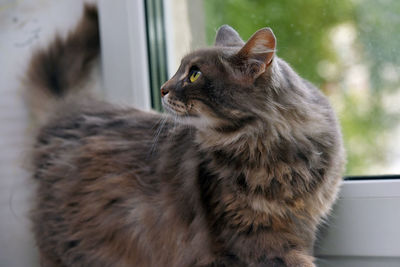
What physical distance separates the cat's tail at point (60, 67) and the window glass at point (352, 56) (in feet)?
1.47

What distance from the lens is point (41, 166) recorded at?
4.31ft

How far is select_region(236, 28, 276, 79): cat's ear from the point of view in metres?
0.94

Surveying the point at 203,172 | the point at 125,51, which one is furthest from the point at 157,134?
the point at 125,51

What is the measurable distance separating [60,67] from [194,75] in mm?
592

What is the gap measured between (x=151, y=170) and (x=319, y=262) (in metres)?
0.50

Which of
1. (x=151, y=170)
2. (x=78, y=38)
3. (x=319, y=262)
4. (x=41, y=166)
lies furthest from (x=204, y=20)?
(x=319, y=262)

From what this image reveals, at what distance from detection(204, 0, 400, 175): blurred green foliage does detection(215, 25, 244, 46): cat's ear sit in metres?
0.22

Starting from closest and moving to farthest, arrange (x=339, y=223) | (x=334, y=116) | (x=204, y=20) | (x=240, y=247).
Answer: (x=240, y=247) → (x=334, y=116) → (x=339, y=223) → (x=204, y=20)

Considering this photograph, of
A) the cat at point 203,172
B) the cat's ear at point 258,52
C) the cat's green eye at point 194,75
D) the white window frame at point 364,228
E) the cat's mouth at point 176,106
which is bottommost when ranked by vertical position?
the white window frame at point 364,228

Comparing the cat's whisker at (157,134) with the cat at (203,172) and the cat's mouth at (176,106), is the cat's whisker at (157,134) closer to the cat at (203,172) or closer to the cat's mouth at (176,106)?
the cat at (203,172)

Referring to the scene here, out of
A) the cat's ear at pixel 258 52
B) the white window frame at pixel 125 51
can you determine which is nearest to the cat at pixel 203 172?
the cat's ear at pixel 258 52

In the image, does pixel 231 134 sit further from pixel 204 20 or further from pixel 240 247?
pixel 204 20

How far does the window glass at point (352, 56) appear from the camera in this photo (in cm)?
123

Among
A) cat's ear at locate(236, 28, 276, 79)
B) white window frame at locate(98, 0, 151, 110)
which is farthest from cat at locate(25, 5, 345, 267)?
white window frame at locate(98, 0, 151, 110)
